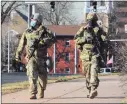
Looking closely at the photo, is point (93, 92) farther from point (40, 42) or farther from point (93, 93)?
point (40, 42)

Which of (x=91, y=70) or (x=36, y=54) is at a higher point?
(x=36, y=54)

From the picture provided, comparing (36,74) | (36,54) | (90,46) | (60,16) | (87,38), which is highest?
(60,16)

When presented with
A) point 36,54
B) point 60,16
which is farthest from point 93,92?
point 60,16

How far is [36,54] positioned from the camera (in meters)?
10.9

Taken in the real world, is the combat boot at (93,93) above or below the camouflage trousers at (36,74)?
below

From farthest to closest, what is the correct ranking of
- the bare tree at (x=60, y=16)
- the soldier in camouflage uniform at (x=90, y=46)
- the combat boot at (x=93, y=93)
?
the bare tree at (x=60, y=16), the soldier in camouflage uniform at (x=90, y=46), the combat boot at (x=93, y=93)

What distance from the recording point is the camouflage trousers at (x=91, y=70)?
1064cm

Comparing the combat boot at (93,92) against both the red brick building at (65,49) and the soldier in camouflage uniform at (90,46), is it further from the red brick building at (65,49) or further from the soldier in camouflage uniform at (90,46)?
the red brick building at (65,49)

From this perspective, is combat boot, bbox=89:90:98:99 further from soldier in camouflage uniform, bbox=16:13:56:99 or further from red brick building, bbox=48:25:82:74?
red brick building, bbox=48:25:82:74

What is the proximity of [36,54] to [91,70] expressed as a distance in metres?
1.26

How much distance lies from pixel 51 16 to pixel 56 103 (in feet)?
231

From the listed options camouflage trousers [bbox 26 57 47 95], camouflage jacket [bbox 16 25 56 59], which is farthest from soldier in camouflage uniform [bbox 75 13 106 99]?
camouflage trousers [bbox 26 57 47 95]

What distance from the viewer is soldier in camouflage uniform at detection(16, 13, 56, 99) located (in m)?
10.8

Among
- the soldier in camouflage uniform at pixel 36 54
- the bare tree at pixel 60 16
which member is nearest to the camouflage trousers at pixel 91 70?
the soldier in camouflage uniform at pixel 36 54
